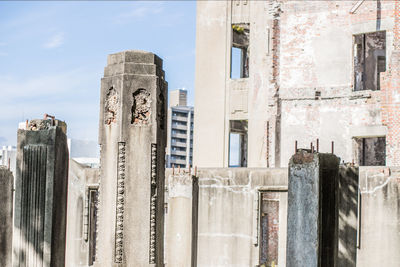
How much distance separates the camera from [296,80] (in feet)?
69.5

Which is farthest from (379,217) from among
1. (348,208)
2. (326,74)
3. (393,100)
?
(326,74)

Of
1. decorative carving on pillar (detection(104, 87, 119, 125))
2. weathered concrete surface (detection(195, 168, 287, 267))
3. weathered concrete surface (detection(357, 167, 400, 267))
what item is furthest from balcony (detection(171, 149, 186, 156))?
decorative carving on pillar (detection(104, 87, 119, 125))

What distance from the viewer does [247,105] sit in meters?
23.0

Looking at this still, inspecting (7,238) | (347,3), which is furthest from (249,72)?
(7,238)

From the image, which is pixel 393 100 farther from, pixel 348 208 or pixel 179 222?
pixel 348 208

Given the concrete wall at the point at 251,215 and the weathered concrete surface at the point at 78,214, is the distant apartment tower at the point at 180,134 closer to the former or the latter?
the weathered concrete surface at the point at 78,214

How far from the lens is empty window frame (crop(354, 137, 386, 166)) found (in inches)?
903

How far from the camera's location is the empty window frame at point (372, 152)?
22938 mm

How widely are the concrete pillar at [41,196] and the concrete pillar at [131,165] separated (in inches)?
39.7

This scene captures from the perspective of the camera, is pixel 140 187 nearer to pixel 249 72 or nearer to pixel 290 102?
pixel 290 102

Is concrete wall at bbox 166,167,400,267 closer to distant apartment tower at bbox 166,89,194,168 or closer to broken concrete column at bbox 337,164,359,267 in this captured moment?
broken concrete column at bbox 337,164,359,267

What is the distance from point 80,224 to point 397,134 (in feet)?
31.8

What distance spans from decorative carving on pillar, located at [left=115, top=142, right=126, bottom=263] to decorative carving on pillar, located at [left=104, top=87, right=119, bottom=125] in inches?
16.7

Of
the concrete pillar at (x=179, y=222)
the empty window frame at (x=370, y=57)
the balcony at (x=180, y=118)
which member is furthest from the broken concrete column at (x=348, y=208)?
the balcony at (x=180, y=118)
